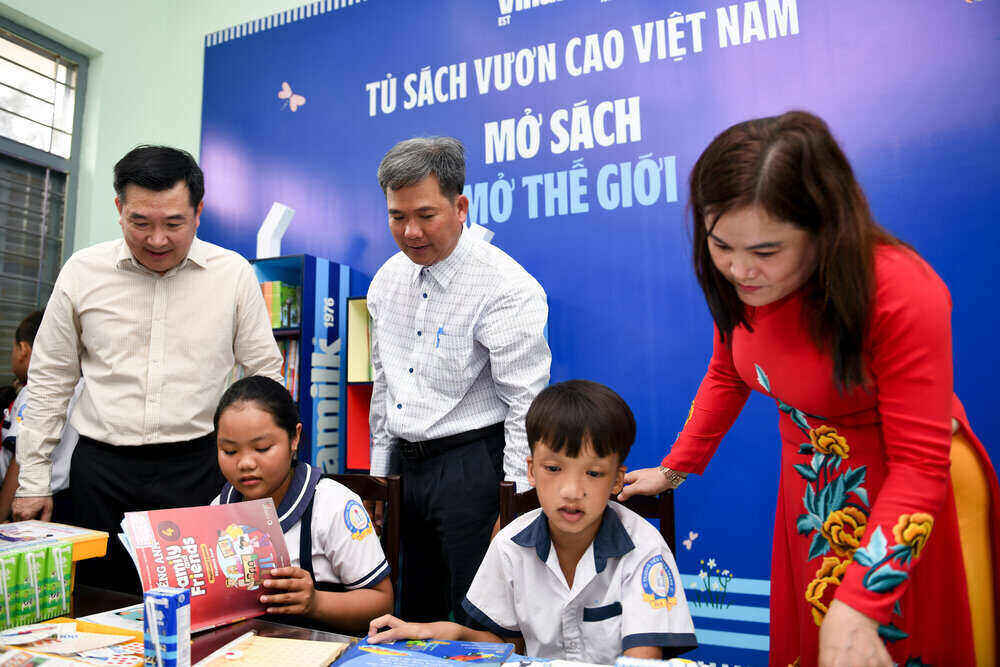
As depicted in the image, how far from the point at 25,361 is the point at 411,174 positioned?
229 centimetres

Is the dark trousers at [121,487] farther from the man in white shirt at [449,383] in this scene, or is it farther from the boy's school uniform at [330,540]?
the boy's school uniform at [330,540]

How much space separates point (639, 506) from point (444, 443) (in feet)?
1.87

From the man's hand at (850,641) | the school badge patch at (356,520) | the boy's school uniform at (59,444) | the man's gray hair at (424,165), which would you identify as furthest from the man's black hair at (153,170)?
the man's hand at (850,641)

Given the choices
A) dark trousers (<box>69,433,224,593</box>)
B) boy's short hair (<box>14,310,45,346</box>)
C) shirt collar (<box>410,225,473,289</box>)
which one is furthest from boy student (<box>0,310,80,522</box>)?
shirt collar (<box>410,225,473,289</box>)

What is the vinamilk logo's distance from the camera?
2.97 meters

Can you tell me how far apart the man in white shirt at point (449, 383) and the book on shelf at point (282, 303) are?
1.39 metres

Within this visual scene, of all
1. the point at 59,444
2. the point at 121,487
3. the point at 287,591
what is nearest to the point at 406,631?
the point at 287,591

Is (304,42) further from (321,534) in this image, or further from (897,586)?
(897,586)

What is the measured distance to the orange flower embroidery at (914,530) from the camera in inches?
31.5

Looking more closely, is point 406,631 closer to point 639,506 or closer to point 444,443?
point 639,506

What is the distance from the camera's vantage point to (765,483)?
2.45m

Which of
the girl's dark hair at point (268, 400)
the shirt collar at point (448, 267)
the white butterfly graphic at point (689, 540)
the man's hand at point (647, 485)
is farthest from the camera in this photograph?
the white butterfly graphic at point (689, 540)

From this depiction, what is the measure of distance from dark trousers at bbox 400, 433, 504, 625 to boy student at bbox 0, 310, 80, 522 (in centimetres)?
102

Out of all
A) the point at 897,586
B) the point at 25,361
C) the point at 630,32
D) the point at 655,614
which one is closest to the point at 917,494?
the point at 897,586
